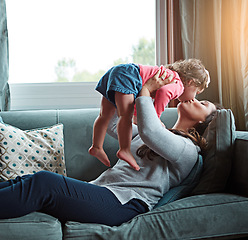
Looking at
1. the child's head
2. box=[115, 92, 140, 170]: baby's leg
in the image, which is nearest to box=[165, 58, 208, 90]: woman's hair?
the child's head

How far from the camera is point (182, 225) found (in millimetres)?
1243

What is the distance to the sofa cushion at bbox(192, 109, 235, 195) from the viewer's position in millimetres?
1497

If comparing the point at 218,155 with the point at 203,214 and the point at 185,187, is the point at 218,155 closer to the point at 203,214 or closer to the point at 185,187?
the point at 185,187

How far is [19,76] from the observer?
2703 mm

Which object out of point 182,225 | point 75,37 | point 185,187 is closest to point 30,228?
point 182,225

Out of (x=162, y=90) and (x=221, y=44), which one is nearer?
(x=162, y=90)

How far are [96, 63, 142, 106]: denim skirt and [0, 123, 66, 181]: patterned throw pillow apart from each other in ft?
1.78

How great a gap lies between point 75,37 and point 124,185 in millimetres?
1667

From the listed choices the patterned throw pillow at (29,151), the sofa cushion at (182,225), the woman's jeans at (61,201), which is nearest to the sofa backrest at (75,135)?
the patterned throw pillow at (29,151)

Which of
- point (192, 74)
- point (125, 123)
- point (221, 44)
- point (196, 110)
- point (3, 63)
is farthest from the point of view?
point (221, 44)

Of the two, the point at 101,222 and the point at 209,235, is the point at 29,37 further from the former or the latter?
the point at 209,235

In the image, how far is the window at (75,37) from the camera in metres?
2.68

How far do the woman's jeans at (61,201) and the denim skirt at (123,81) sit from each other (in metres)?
0.44

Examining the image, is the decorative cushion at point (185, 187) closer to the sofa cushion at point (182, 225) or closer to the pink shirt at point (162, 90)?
the sofa cushion at point (182, 225)
